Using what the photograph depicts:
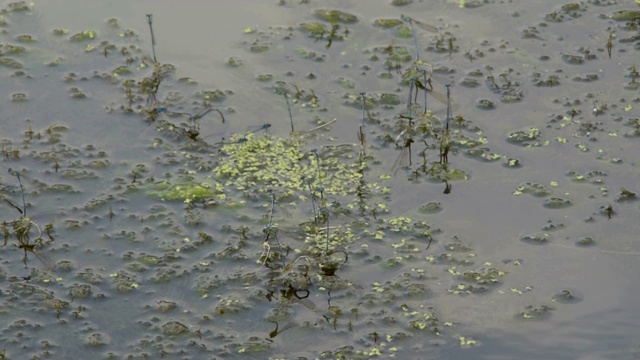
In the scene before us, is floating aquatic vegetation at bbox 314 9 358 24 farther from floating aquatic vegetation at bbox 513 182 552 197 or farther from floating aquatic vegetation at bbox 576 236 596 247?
floating aquatic vegetation at bbox 576 236 596 247

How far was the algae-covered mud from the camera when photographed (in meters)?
5.57

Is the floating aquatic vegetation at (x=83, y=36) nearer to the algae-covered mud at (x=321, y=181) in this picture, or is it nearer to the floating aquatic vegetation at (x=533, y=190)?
the algae-covered mud at (x=321, y=181)

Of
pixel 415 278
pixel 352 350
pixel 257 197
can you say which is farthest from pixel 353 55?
pixel 352 350

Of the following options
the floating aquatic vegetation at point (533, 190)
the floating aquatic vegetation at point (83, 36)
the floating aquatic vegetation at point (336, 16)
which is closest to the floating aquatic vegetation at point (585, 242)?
the floating aquatic vegetation at point (533, 190)

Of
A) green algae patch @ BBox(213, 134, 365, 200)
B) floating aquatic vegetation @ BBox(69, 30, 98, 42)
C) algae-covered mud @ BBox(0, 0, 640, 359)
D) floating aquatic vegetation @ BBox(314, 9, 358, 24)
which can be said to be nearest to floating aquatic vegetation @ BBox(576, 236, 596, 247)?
algae-covered mud @ BBox(0, 0, 640, 359)

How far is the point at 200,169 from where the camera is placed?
21.9 ft

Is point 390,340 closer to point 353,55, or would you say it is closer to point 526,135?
point 526,135

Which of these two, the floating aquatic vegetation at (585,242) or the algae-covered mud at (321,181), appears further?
the floating aquatic vegetation at (585,242)

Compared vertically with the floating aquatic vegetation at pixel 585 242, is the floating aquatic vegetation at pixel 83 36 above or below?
above

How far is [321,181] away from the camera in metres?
6.55

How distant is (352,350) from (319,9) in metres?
3.57

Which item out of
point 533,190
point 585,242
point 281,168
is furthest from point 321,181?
point 585,242

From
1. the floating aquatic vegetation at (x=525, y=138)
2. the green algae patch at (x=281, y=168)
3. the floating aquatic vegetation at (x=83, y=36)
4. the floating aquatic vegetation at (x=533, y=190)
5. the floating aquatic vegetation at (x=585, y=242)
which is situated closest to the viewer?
the floating aquatic vegetation at (x=585, y=242)

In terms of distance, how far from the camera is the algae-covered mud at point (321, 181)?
18.3ft
